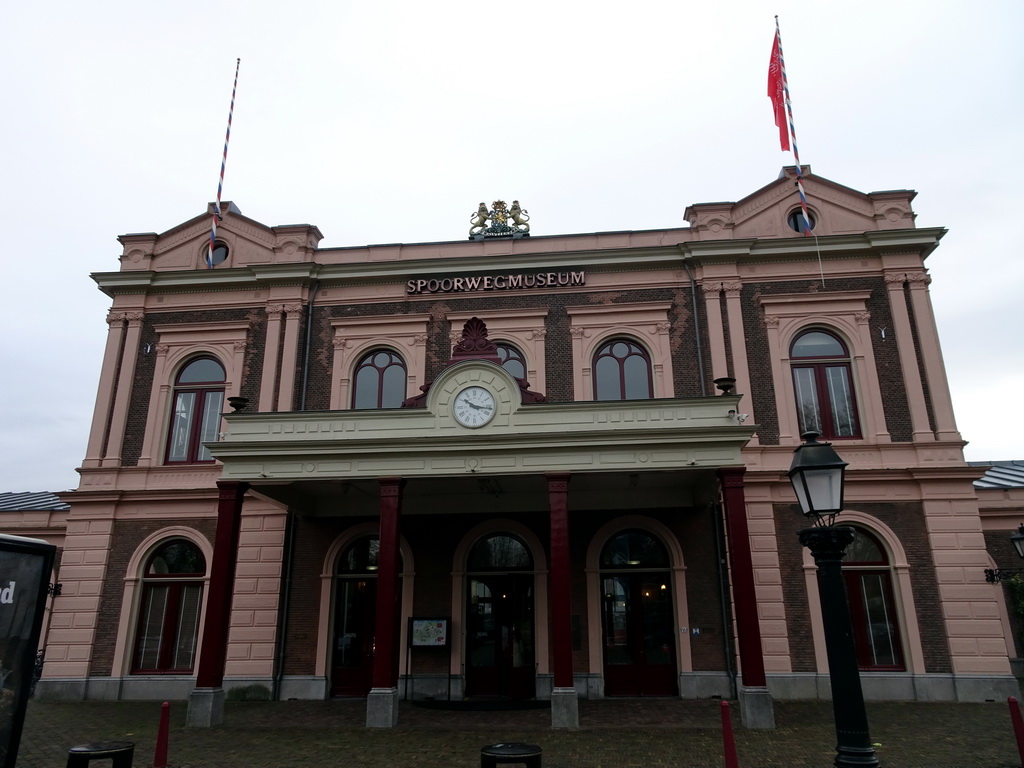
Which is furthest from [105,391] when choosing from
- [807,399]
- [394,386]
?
[807,399]

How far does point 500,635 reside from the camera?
54.1 ft

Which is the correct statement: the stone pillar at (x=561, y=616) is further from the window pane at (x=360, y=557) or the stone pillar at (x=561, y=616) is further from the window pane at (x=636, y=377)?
the window pane at (x=360, y=557)

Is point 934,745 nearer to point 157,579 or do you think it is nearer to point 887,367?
point 887,367

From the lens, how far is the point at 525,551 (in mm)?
16938

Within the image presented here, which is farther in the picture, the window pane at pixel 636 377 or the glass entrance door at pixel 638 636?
the window pane at pixel 636 377

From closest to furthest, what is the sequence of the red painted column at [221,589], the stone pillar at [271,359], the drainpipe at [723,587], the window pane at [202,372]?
the red painted column at [221,589] < the drainpipe at [723,587] < the stone pillar at [271,359] < the window pane at [202,372]

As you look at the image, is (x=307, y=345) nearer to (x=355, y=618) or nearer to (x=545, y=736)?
(x=355, y=618)

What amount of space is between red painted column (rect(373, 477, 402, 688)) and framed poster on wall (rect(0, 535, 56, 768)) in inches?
278

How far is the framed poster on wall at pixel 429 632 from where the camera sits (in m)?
15.9

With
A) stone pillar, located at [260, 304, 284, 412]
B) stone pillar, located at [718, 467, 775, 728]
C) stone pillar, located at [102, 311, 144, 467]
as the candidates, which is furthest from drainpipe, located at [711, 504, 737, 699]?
stone pillar, located at [102, 311, 144, 467]

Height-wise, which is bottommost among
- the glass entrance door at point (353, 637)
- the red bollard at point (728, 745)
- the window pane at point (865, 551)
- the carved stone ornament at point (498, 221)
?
the red bollard at point (728, 745)

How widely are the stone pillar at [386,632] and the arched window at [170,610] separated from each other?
679 cm

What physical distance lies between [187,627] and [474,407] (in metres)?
9.63

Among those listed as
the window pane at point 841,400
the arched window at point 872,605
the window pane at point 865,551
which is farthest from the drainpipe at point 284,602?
the window pane at point 841,400
